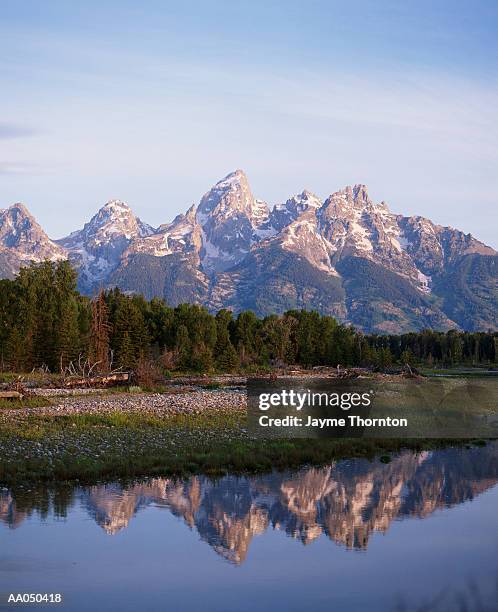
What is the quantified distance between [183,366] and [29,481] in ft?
248

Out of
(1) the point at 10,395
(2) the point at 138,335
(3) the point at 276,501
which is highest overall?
(2) the point at 138,335

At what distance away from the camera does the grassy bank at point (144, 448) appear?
103 ft

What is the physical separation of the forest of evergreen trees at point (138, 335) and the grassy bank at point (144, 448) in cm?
3512

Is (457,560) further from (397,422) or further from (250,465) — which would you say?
(397,422)

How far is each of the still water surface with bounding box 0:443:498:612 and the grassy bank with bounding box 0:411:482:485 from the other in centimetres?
140

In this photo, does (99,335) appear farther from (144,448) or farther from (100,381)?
(144,448)

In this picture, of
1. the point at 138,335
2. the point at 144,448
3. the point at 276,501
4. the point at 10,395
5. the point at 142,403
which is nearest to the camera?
the point at 276,501

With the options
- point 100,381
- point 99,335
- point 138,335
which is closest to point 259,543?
point 100,381

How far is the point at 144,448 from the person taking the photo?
36000mm

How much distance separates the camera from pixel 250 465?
3481 cm

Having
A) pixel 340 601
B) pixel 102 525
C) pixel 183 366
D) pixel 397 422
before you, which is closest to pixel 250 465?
pixel 102 525

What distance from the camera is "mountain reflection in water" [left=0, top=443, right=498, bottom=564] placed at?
25.6m

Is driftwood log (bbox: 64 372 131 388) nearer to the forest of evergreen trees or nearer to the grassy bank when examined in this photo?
the forest of evergreen trees

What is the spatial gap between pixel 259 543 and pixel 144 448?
12.8m
